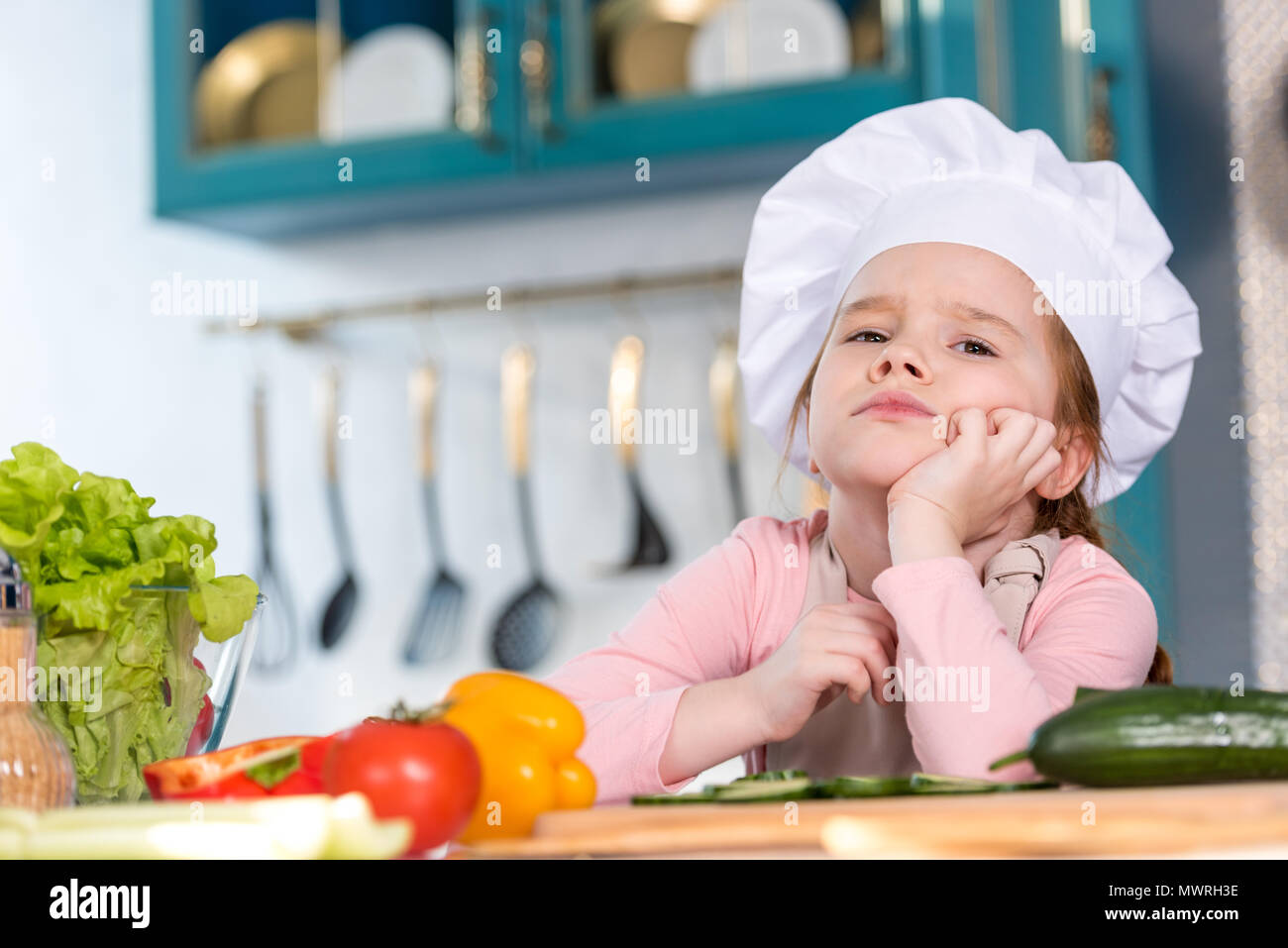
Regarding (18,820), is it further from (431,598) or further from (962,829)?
(431,598)

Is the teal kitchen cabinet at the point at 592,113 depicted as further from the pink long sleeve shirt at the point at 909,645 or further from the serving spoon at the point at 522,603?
the pink long sleeve shirt at the point at 909,645

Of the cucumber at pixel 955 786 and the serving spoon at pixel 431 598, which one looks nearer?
the cucumber at pixel 955 786

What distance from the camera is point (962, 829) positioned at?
1.64 ft

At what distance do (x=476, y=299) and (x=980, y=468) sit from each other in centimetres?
147

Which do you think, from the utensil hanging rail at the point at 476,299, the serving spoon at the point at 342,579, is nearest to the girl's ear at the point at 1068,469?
the utensil hanging rail at the point at 476,299

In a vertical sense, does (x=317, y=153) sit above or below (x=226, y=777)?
above

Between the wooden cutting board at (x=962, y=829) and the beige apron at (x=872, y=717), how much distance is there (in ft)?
1.38

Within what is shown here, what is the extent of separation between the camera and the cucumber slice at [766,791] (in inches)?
24.5

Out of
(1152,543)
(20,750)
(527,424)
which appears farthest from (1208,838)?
(527,424)

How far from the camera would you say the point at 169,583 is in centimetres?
78

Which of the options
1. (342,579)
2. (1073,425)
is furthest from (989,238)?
(342,579)

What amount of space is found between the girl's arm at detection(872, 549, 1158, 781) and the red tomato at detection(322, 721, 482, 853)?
0.31 metres

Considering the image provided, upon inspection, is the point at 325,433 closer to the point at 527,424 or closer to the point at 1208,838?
the point at 527,424
